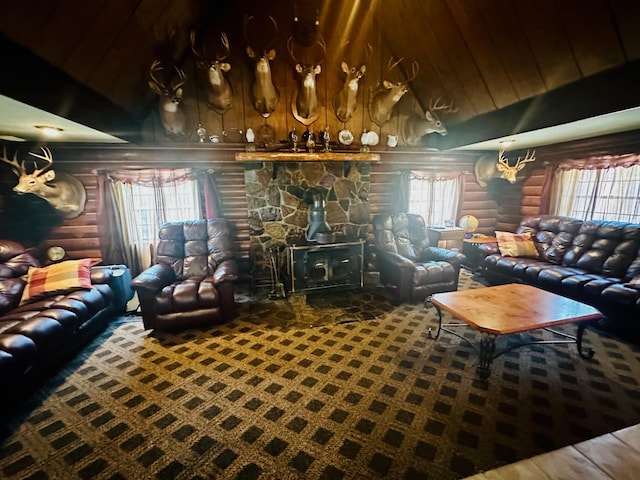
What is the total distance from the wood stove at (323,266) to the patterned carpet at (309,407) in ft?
3.61

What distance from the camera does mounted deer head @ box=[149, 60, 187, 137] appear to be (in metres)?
3.06

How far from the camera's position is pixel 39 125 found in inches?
104

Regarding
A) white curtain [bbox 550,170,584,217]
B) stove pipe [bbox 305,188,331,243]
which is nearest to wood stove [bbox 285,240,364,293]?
stove pipe [bbox 305,188,331,243]

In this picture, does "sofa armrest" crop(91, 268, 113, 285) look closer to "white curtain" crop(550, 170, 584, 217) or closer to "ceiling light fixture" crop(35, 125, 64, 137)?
"ceiling light fixture" crop(35, 125, 64, 137)

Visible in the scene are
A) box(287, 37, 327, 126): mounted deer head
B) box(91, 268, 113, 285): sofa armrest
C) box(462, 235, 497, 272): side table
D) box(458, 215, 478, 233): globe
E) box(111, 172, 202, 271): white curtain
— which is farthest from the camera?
box(458, 215, 478, 233): globe

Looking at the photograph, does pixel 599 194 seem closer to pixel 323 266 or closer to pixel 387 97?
pixel 387 97

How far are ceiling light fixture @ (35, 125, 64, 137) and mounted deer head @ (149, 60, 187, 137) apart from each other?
1034 millimetres

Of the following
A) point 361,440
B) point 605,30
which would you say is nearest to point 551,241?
point 605,30

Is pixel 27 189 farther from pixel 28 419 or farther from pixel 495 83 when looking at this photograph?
pixel 495 83

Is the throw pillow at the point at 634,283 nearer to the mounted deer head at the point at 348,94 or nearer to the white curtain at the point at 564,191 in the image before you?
the white curtain at the point at 564,191

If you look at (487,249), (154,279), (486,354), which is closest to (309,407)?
(486,354)

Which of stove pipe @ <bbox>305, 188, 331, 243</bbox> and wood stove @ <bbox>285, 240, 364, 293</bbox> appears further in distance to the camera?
stove pipe @ <bbox>305, 188, 331, 243</bbox>

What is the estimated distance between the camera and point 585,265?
3.55 meters

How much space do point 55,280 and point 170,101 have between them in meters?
2.41
